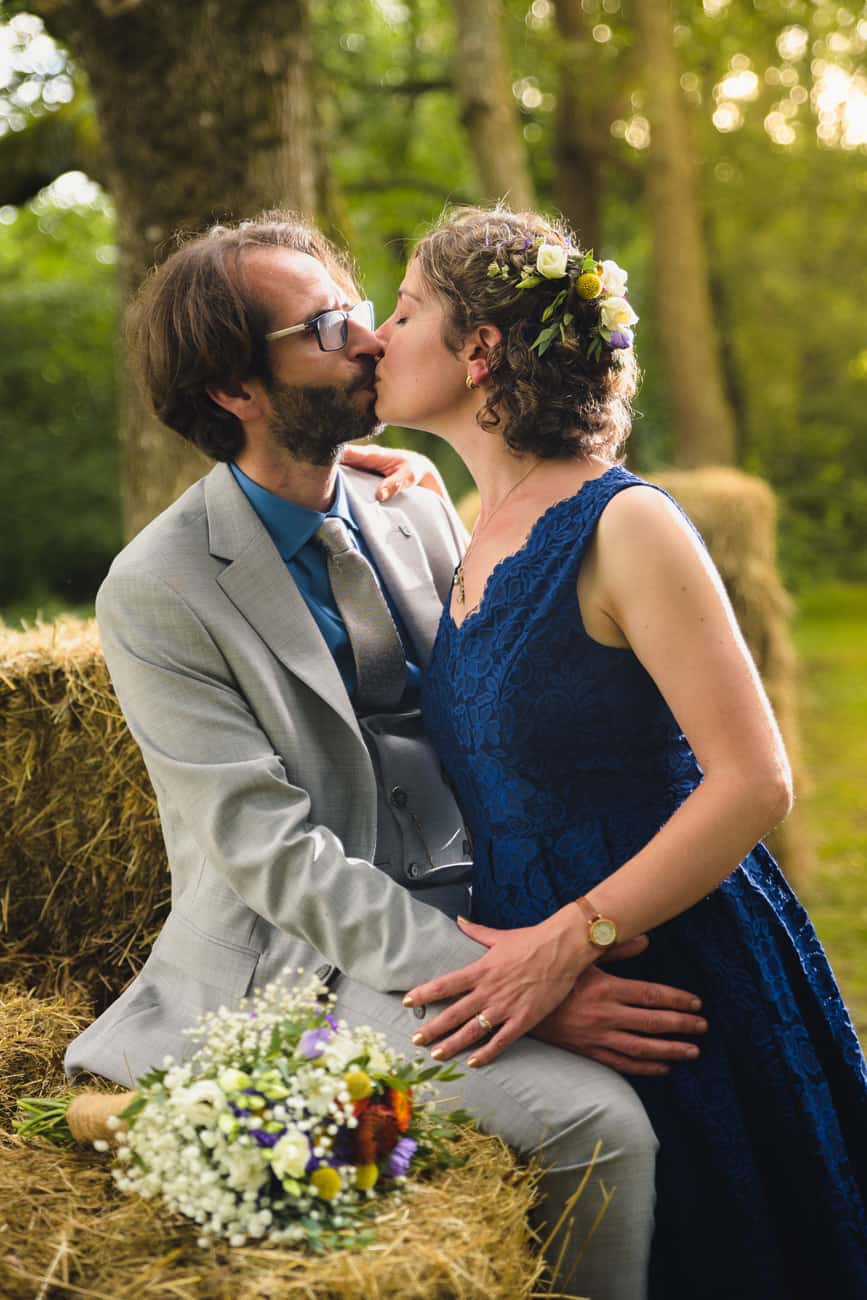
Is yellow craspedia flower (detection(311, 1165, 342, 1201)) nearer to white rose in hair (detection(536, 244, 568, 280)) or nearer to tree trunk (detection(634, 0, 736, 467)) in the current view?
white rose in hair (detection(536, 244, 568, 280))

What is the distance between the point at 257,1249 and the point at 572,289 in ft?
6.14

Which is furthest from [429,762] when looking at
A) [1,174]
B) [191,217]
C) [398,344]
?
[1,174]

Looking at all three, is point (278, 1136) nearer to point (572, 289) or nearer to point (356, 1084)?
point (356, 1084)

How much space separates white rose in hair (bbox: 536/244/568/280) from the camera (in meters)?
2.70

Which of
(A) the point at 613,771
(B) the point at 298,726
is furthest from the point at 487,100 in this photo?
(A) the point at 613,771

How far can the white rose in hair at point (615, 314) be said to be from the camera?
275 cm

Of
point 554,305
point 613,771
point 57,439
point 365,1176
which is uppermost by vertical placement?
point 554,305

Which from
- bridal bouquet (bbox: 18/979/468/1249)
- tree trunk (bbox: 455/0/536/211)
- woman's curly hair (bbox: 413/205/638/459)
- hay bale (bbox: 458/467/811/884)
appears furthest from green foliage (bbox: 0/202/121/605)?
bridal bouquet (bbox: 18/979/468/1249)

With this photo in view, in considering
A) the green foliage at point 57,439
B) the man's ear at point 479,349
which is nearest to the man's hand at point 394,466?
the man's ear at point 479,349

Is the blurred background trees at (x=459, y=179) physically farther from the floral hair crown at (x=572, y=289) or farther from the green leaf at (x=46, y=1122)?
the green leaf at (x=46, y=1122)

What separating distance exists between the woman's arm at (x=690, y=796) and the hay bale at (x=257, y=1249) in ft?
0.89

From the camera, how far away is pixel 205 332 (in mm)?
3020

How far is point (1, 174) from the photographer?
24.7 feet

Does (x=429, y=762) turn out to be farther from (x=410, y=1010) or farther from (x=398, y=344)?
(x=398, y=344)
